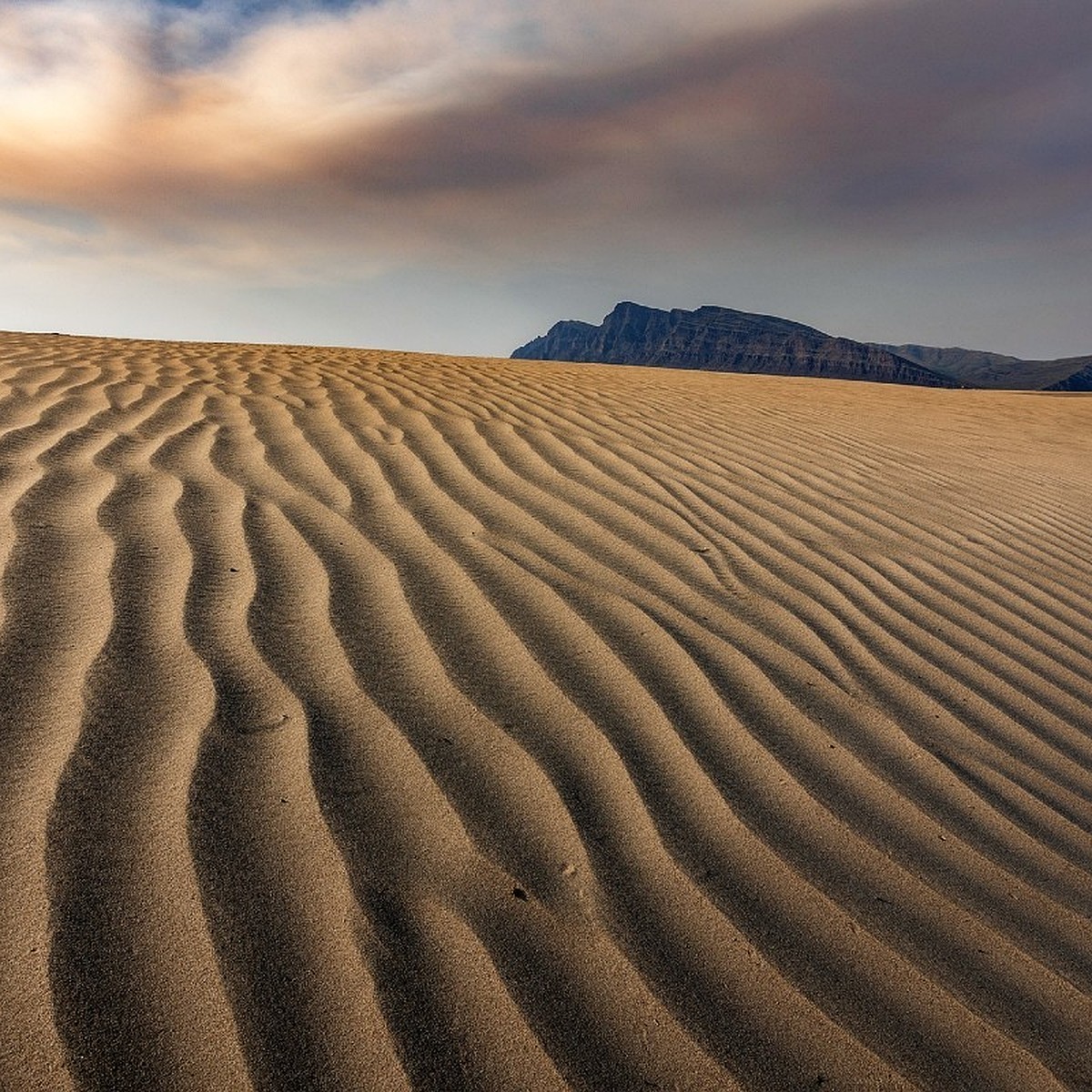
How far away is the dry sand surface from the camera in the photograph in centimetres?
115

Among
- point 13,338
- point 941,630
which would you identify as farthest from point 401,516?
Result: point 13,338

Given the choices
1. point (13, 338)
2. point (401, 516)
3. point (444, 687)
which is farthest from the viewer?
point (13, 338)

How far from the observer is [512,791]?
161 cm

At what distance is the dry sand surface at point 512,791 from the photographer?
1.15m

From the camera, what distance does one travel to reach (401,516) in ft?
A: 9.76

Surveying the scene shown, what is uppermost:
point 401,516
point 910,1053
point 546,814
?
point 401,516

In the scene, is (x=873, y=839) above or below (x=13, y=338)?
below

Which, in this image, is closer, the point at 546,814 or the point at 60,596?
the point at 546,814

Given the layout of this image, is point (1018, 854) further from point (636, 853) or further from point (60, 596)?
point (60, 596)

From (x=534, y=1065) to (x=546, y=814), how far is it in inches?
19.1

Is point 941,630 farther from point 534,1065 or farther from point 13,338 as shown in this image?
point 13,338

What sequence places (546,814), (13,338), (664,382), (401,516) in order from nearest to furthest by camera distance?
(546,814), (401,516), (13,338), (664,382)

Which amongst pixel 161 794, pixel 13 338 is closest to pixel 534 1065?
pixel 161 794

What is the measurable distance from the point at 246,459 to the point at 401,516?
931 mm
